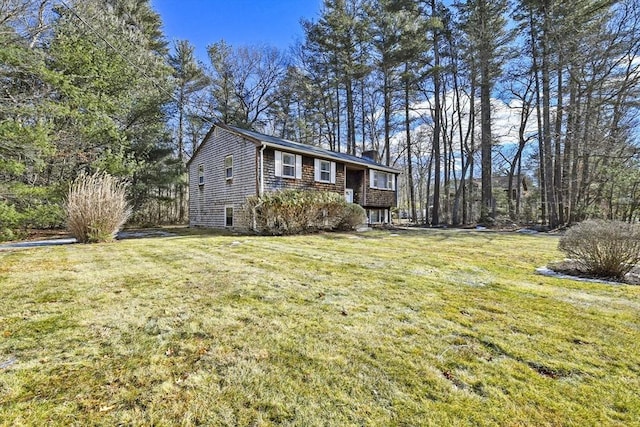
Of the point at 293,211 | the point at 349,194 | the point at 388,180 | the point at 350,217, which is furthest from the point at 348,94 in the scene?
the point at 293,211

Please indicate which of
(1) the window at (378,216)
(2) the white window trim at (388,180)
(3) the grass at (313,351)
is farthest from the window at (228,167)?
(3) the grass at (313,351)

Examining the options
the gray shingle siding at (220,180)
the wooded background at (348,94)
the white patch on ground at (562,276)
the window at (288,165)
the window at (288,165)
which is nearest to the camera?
the white patch on ground at (562,276)

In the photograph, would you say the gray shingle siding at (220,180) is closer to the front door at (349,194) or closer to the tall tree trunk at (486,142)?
the front door at (349,194)

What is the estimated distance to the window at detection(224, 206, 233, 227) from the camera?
44.5ft

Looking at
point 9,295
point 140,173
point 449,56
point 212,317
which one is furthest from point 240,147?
point 449,56

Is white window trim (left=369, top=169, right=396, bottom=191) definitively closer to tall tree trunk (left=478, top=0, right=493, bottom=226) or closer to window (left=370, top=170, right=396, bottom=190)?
window (left=370, top=170, right=396, bottom=190)

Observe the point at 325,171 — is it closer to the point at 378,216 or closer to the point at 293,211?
the point at 293,211

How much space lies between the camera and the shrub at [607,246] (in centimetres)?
450

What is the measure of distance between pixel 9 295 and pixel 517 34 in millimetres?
22498

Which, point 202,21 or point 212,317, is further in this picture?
point 202,21

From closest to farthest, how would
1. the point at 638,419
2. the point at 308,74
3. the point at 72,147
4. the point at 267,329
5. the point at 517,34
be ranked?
the point at 638,419 → the point at 267,329 → the point at 72,147 → the point at 517,34 → the point at 308,74

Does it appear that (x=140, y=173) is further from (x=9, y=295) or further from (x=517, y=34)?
(x=517, y=34)

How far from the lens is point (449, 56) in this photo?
63.2ft

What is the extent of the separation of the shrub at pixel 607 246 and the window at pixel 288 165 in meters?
9.92
